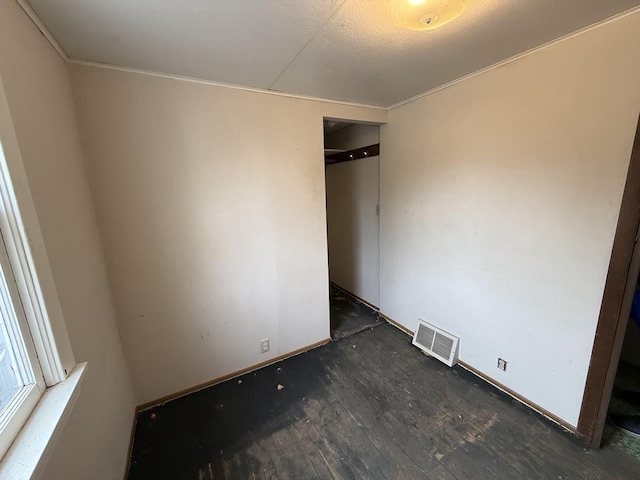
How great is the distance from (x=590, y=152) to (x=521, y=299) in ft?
3.17

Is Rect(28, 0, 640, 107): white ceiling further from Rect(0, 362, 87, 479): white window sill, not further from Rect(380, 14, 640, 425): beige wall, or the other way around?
Rect(0, 362, 87, 479): white window sill

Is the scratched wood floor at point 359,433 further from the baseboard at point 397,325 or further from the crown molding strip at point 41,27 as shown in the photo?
the crown molding strip at point 41,27

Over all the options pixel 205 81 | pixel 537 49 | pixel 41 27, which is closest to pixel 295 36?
pixel 205 81

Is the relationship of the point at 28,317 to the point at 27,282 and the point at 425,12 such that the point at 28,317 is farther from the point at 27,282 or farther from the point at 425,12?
the point at 425,12

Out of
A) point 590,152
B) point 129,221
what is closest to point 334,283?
point 129,221

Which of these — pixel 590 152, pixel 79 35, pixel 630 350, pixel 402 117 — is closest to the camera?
pixel 79 35

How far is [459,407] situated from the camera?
187 cm

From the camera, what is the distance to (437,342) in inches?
95.1

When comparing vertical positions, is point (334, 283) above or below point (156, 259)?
below

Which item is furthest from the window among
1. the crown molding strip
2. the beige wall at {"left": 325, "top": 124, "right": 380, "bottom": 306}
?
A: the beige wall at {"left": 325, "top": 124, "right": 380, "bottom": 306}

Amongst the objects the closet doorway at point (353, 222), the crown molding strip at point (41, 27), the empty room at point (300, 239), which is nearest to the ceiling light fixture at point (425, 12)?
the empty room at point (300, 239)

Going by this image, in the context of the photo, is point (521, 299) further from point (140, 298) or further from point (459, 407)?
point (140, 298)

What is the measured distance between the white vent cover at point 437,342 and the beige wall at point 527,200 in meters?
0.08

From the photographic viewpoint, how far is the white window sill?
72 centimetres
